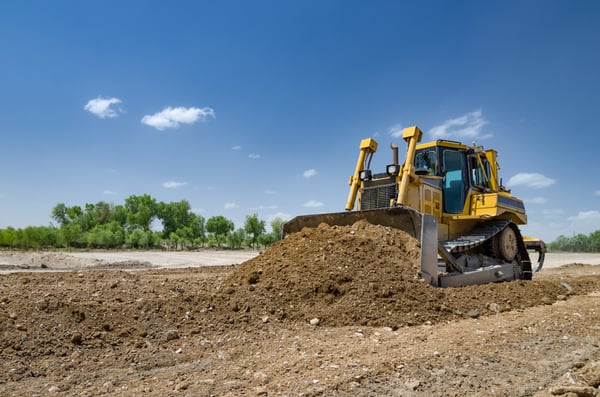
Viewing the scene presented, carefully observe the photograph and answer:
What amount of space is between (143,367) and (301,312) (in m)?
2.14

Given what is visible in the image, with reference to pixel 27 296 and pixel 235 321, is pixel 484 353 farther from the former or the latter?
pixel 27 296

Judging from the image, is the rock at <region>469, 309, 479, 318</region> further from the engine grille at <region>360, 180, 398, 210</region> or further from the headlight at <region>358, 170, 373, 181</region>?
the headlight at <region>358, 170, 373, 181</region>

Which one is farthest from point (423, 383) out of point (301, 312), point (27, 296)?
point (27, 296)

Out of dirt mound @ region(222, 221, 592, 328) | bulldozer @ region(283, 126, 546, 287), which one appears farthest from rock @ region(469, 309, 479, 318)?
bulldozer @ region(283, 126, 546, 287)

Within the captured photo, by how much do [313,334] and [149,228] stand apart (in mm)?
63812

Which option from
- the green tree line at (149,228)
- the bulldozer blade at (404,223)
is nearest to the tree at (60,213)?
the green tree line at (149,228)

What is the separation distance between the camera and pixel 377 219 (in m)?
7.36

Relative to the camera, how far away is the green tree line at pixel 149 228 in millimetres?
47781

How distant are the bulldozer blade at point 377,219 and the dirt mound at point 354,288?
0.21 m

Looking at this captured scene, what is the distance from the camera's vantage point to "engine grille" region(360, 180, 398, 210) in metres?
8.12

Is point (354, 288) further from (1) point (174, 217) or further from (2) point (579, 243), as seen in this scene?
(2) point (579, 243)

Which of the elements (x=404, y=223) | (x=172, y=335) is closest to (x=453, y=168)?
(x=404, y=223)

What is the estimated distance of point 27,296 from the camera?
527cm

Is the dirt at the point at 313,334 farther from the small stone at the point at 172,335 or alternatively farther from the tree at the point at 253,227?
the tree at the point at 253,227
